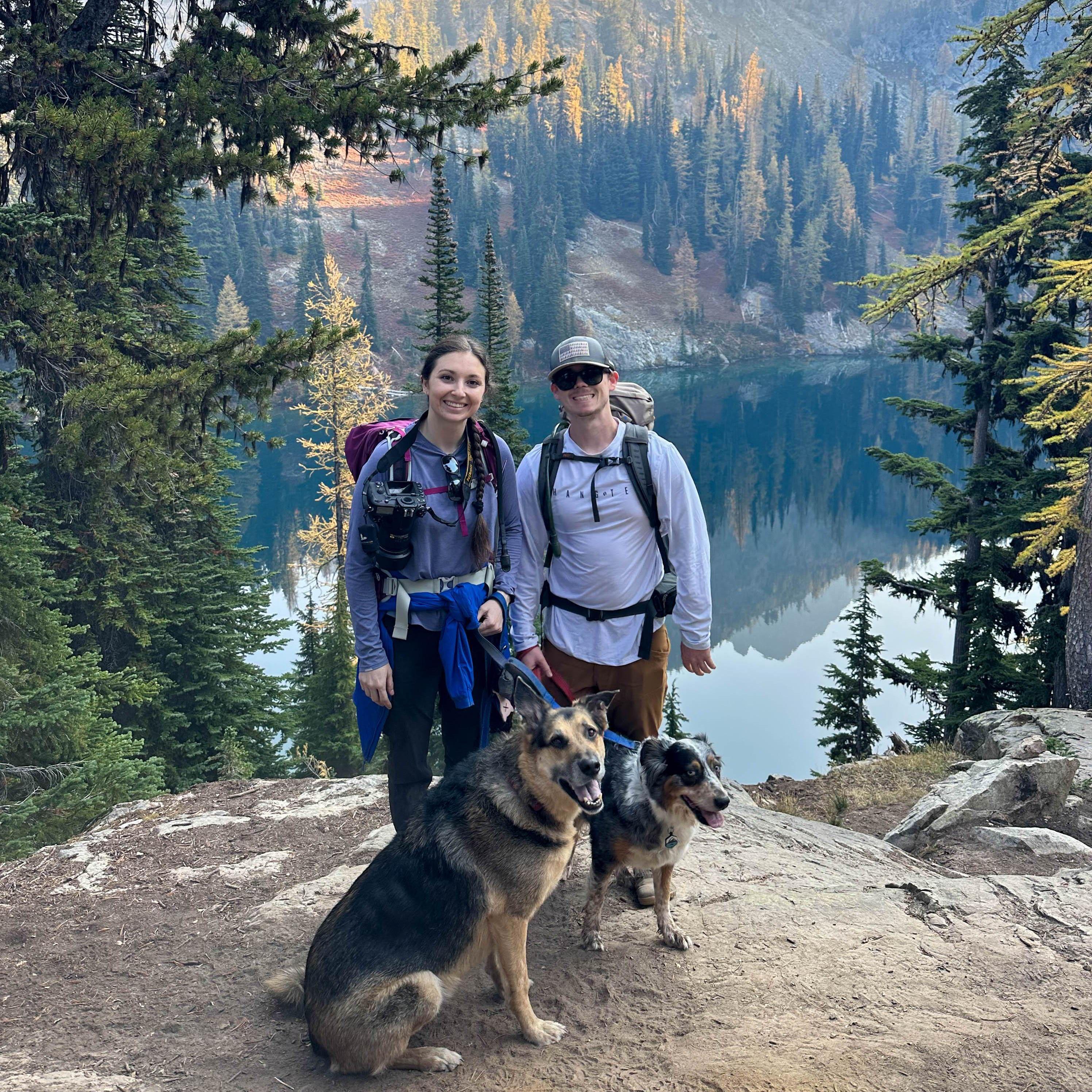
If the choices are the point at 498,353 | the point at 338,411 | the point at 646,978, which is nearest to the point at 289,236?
the point at 338,411

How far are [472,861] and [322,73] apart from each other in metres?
7.58

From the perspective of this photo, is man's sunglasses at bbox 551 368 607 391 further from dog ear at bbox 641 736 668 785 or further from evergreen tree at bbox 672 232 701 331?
evergreen tree at bbox 672 232 701 331

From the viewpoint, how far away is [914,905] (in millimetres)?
5074

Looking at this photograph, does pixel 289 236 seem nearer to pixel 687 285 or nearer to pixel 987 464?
pixel 687 285

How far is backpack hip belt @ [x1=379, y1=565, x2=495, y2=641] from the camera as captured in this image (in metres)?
4.17

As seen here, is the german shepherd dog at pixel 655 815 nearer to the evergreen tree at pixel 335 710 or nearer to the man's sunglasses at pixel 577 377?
the man's sunglasses at pixel 577 377

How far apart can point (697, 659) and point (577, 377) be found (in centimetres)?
169

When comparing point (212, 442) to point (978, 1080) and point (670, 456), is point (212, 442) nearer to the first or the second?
point (670, 456)

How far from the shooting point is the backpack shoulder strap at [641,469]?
14.5 ft

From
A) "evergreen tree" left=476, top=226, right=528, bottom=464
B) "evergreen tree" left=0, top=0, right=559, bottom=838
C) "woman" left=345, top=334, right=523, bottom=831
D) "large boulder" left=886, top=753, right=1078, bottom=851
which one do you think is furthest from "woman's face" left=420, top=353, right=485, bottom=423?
"evergreen tree" left=476, top=226, right=528, bottom=464

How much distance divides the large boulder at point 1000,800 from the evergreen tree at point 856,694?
36.5ft

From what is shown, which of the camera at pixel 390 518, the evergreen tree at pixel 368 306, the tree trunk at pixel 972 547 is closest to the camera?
the camera at pixel 390 518

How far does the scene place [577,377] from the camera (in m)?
4.32

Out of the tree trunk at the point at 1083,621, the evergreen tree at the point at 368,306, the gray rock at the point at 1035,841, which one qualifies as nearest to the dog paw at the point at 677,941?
the gray rock at the point at 1035,841
